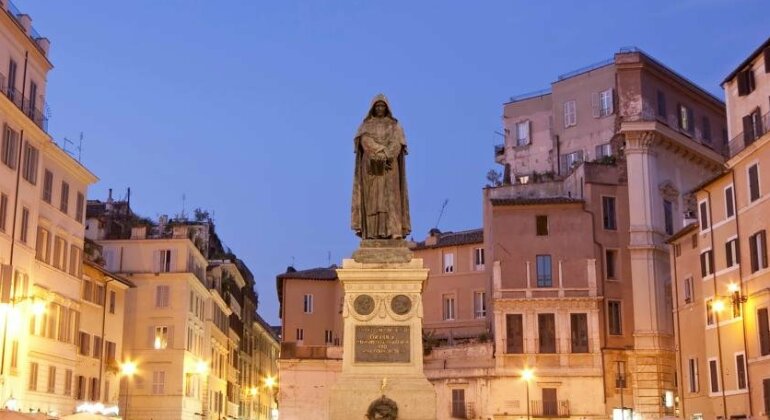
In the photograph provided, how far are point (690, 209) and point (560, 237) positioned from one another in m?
10.1

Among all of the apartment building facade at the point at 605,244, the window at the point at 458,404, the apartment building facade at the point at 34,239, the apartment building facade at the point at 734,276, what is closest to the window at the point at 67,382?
the apartment building facade at the point at 34,239

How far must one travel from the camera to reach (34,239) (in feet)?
153

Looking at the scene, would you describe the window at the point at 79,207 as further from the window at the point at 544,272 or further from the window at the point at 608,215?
the window at the point at 608,215

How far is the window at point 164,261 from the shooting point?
7300cm

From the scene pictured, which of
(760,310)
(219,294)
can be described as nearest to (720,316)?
(760,310)

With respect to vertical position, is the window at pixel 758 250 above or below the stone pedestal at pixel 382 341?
above

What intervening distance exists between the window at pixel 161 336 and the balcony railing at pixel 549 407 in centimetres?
2671

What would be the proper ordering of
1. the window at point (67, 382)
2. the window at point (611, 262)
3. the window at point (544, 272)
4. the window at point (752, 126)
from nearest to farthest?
the window at point (752, 126)
the window at point (67, 382)
the window at point (544, 272)
the window at point (611, 262)

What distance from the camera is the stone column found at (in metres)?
62.6

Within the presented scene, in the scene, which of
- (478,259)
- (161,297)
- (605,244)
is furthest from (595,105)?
(161,297)

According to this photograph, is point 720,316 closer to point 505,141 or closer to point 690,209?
point 690,209

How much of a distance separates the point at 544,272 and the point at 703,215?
1433cm

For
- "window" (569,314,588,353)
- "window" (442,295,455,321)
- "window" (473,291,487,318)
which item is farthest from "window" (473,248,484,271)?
"window" (569,314,588,353)

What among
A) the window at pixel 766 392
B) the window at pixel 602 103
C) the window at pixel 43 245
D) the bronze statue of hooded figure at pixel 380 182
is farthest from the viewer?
the window at pixel 602 103
